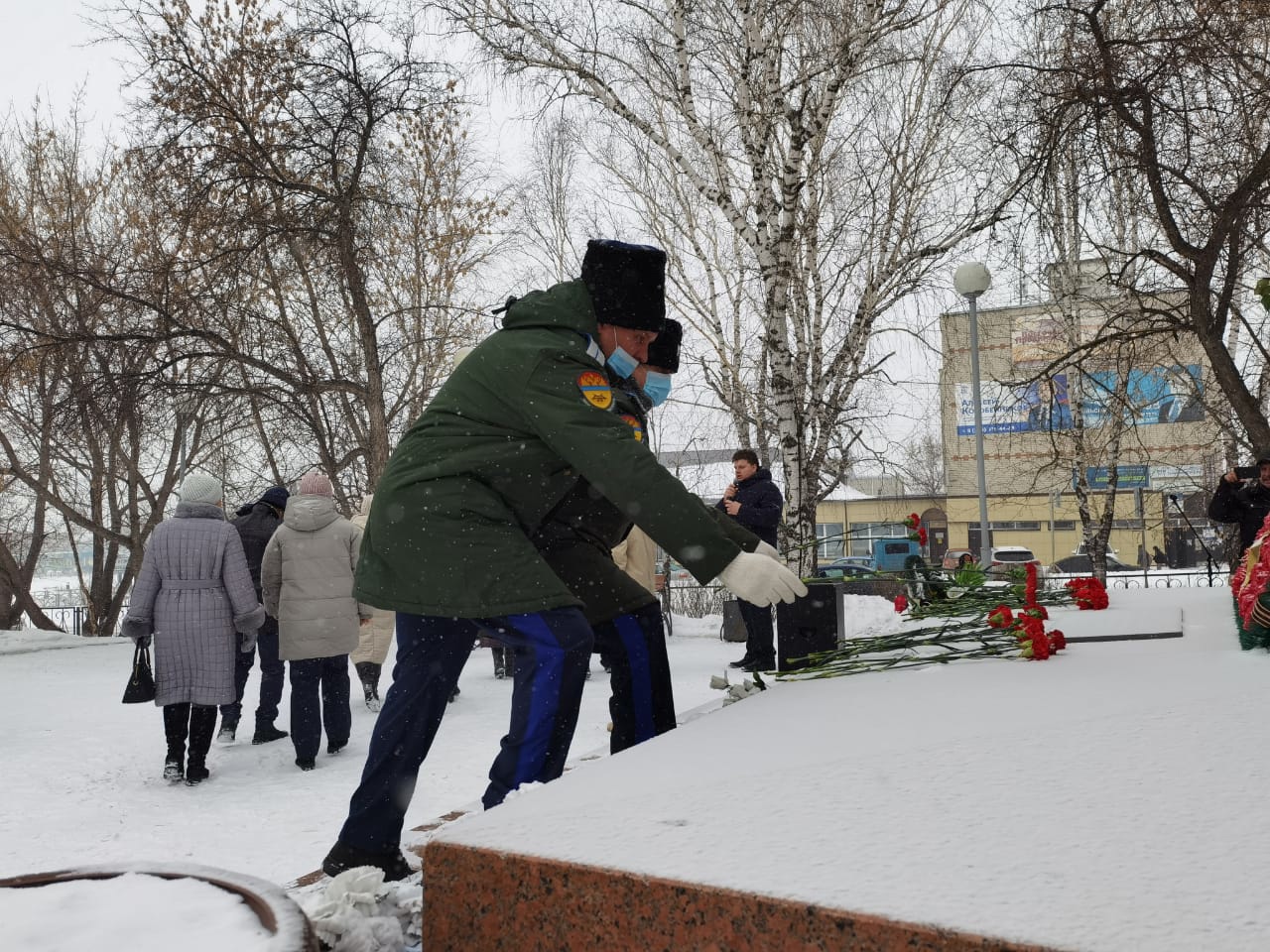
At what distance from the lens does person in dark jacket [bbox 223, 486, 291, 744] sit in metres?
6.32

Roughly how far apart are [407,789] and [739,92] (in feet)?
29.6

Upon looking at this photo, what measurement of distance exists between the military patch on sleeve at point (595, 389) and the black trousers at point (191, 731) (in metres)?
3.88

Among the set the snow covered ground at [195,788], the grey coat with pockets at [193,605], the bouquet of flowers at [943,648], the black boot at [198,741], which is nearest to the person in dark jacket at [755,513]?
the snow covered ground at [195,788]

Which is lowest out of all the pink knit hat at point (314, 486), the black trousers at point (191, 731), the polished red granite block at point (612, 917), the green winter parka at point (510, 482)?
the black trousers at point (191, 731)

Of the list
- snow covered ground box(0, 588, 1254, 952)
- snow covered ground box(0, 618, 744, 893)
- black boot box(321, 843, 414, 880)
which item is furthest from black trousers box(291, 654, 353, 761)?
black boot box(321, 843, 414, 880)

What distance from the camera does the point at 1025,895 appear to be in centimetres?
104

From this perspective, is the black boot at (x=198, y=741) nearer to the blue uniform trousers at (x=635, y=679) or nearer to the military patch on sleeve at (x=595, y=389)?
the blue uniform trousers at (x=635, y=679)

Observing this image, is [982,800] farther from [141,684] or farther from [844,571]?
[844,571]

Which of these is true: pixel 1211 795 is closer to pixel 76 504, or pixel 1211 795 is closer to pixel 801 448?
pixel 801 448

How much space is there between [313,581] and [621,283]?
4007 mm

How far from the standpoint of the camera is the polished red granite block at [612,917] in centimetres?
101

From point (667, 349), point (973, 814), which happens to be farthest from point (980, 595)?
point (973, 814)

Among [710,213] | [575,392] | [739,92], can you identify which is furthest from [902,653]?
[710,213]

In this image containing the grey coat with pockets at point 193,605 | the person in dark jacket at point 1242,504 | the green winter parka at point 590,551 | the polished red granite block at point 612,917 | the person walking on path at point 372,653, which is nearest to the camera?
the polished red granite block at point 612,917
